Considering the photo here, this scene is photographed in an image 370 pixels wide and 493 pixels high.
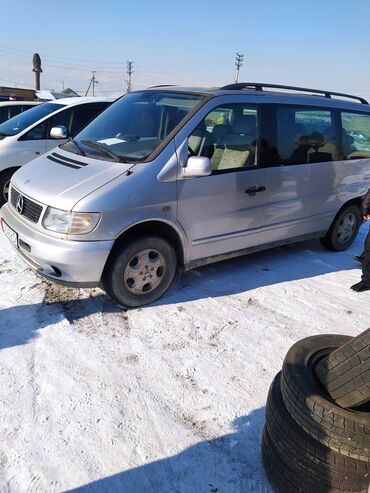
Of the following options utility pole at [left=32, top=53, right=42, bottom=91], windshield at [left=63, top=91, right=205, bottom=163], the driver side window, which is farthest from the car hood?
utility pole at [left=32, top=53, right=42, bottom=91]

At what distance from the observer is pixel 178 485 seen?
2219 mm

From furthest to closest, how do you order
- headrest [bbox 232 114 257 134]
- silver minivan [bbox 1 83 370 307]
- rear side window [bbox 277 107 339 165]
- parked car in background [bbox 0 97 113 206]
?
parked car in background [bbox 0 97 113 206] → rear side window [bbox 277 107 339 165] → headrest [bbox 232 114 257 134] → silver minivan [bbox 1 83 370 307]

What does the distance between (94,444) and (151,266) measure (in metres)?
1.72

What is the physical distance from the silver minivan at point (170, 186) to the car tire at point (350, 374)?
206 cm

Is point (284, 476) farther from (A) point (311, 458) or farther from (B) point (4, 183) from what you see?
(B) point (4, 183)

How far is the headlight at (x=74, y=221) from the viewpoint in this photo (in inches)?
132

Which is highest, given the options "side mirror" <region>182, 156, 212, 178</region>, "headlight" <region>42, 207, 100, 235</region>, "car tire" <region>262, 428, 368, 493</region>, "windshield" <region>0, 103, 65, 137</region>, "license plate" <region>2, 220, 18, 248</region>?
"windshield" <region>0, 103, 65, 137</region>

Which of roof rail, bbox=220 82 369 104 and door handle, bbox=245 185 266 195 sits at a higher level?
roof rail, bbox=220 82 369 104

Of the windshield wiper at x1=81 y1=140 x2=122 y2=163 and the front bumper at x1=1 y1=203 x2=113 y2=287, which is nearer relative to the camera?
the front bumper at x1=1 y1=203 x2=113 y2=287

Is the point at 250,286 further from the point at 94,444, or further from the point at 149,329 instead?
the point at 94,444

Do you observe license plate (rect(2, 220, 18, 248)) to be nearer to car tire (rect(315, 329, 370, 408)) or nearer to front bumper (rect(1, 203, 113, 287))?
front bumper (rect(1, 203, 113, 287))

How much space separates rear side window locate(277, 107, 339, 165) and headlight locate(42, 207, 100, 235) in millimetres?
2266

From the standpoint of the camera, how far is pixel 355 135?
5.60 metres

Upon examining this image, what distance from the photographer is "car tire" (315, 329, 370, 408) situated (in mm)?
1865
